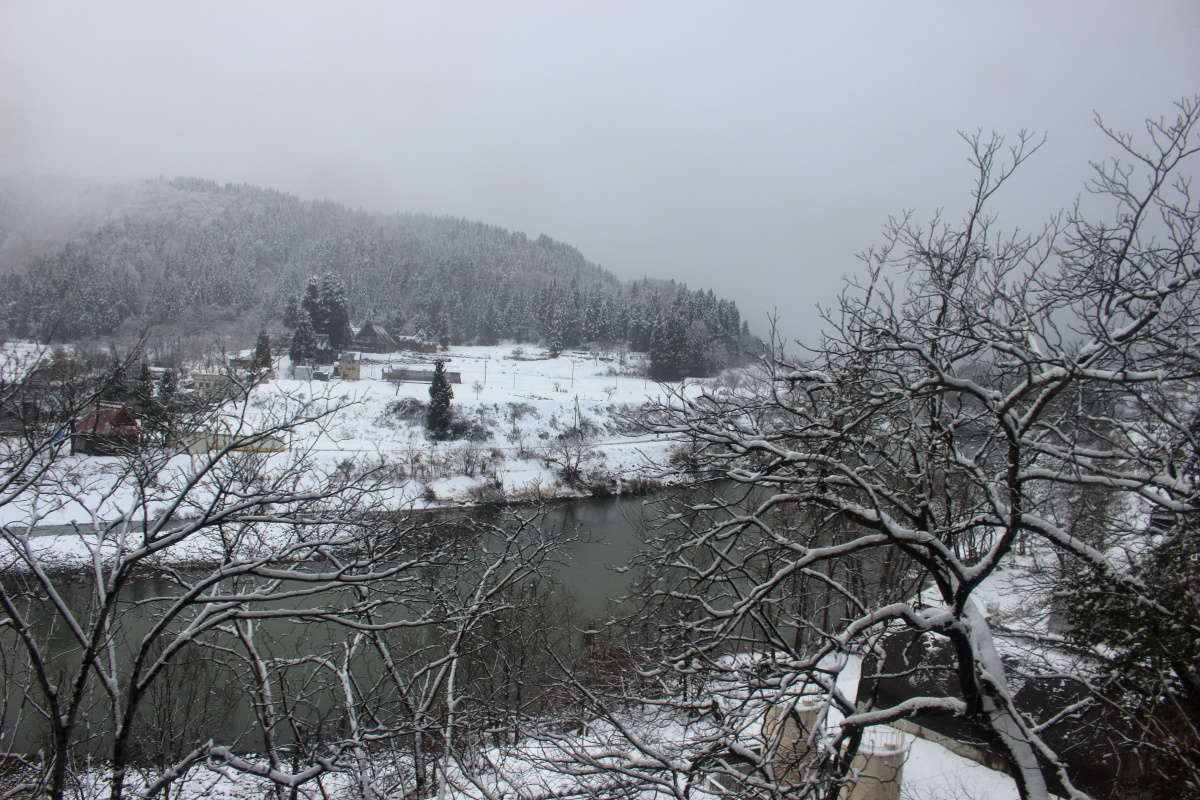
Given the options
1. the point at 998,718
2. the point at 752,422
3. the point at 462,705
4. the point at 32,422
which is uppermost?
the point at 752,422

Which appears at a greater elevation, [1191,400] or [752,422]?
[1191,400]

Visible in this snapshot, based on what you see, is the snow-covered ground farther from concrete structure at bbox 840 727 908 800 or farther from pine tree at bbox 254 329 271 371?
concrete structure at bbox 840 727 908 800

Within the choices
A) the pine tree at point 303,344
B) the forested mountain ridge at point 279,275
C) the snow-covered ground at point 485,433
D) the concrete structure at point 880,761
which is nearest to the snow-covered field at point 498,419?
the snow-covered ground at point 485,433

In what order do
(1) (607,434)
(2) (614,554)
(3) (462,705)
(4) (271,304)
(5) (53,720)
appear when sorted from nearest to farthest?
(5) (53,720)
(3) (462,705)
(2) (614,554)
(1) (607,434)
(4) (271,304)

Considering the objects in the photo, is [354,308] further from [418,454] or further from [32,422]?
[32,422]

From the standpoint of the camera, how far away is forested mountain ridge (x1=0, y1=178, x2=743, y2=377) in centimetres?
4984

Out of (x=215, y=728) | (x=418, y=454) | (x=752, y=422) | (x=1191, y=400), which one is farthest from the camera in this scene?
(x=418, y=454)

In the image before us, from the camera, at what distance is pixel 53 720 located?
12.2ft

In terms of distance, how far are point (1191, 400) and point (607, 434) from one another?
3286 centimetres

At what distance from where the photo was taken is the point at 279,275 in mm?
82375

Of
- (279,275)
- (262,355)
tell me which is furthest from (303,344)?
(279,275)

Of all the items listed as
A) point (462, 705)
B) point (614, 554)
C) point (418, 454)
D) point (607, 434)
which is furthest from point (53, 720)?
point (607, 434)

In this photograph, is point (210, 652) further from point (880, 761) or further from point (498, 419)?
point (498, 419)

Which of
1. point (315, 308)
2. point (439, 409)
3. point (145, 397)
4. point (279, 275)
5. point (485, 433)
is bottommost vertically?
point (485, 433)
